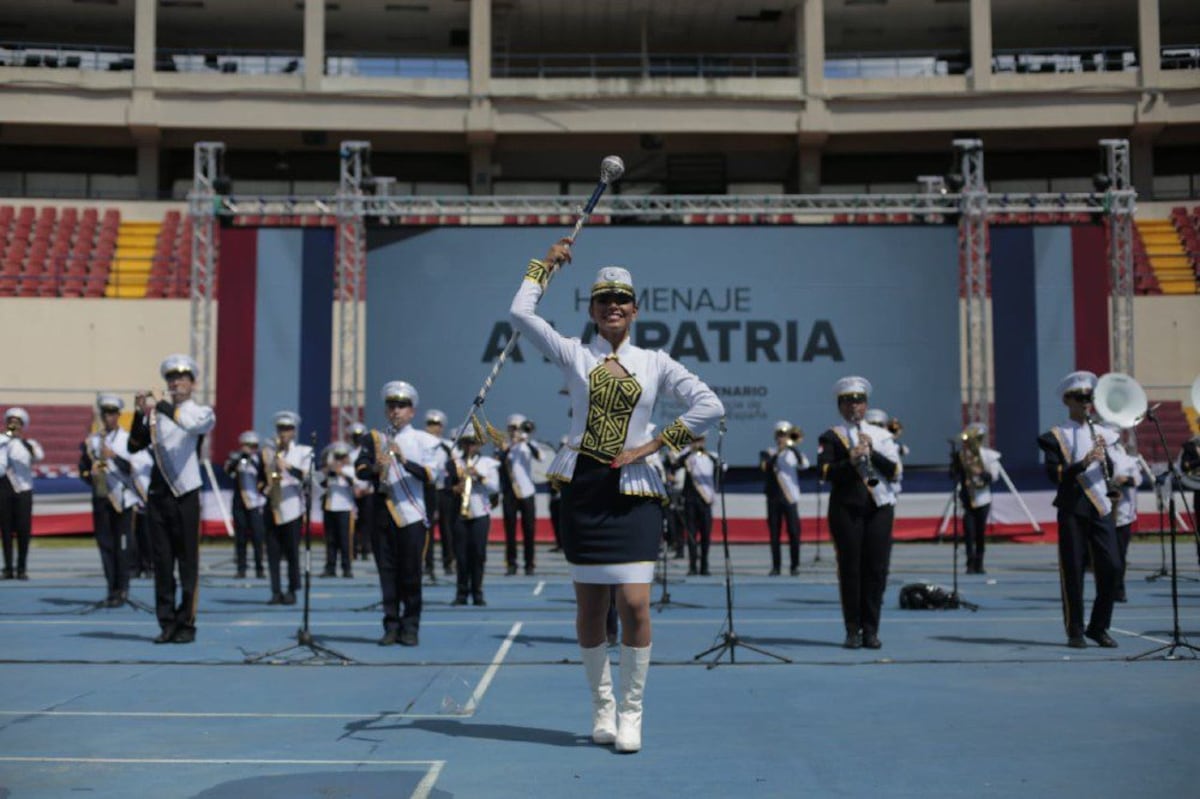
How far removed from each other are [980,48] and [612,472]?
111 ft

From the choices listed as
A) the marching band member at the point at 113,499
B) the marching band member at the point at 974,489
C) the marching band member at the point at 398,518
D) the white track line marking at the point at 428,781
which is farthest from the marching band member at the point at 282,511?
the marching band member at the point at 974,489

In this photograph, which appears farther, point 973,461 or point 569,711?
point 973,461

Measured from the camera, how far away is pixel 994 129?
3716cm

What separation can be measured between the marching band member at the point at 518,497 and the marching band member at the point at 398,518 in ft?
26.5

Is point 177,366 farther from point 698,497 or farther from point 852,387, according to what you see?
point 698,497

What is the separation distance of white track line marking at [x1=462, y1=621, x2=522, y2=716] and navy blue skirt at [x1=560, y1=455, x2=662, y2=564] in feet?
5.11

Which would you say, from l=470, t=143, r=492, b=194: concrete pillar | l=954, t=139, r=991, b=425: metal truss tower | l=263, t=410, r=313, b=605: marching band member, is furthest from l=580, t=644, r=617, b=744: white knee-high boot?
l=470, t=143, r=492, b=194: concrete pillar

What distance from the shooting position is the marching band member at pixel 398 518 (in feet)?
34.7

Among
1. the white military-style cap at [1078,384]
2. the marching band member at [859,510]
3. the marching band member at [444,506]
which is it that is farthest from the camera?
the marching band member at [444,506]

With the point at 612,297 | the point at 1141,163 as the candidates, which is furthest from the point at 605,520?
the point at 1141,163

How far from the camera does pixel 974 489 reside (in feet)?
62.0

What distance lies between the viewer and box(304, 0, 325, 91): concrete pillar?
3644 centimetres

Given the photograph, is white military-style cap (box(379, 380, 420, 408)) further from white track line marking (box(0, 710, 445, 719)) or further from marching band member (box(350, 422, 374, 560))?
marching band member (box(350, 422, 374, 560))

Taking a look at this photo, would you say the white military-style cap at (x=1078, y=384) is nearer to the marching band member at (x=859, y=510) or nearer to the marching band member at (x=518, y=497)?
the marching band member at (x=859, y=510)
